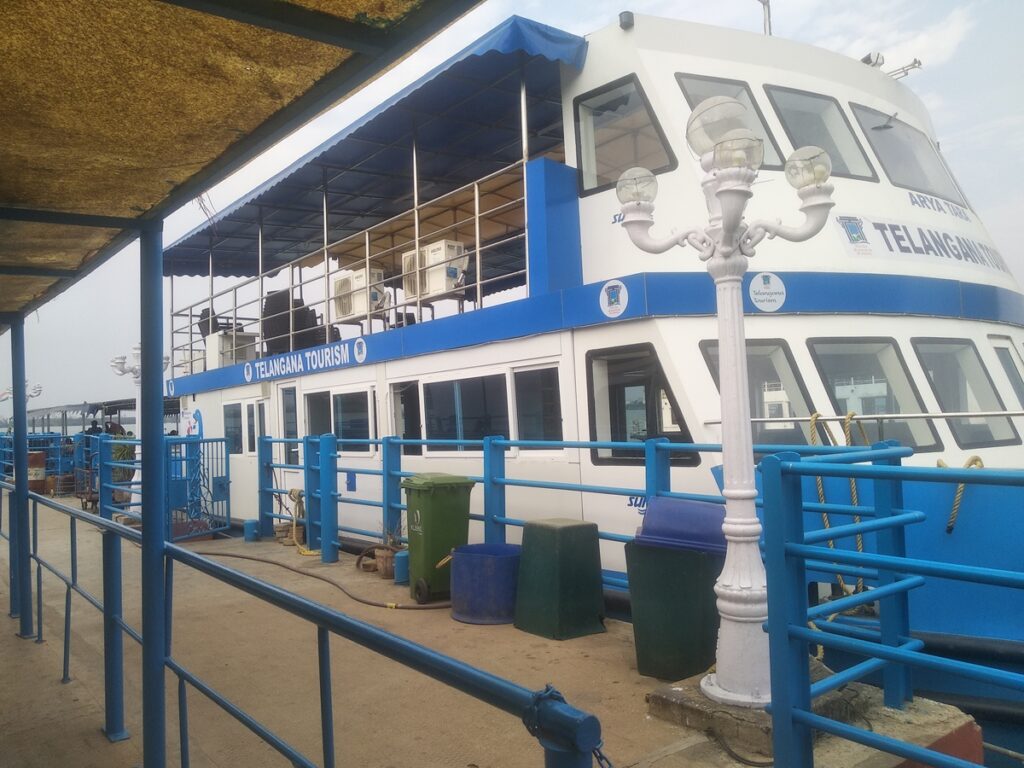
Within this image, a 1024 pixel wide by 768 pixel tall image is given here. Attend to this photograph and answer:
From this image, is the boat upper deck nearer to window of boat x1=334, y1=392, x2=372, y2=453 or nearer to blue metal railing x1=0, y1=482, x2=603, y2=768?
window of boat x1=334, y1=392, x2=372, y2=453

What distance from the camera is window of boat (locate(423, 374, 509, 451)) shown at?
296 inches

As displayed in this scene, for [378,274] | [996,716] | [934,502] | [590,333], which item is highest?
[378,274]

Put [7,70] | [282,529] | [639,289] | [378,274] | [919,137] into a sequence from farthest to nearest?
[378,274] < [282,529] < [919,137] < [639,289] < [7,70]

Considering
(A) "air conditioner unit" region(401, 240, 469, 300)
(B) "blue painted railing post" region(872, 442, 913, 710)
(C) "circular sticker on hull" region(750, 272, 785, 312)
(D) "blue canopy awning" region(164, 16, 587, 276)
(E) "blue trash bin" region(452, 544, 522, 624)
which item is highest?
(D) "blue canopy awning" region(164, 16, 587, 276)

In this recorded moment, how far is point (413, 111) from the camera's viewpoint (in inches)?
357

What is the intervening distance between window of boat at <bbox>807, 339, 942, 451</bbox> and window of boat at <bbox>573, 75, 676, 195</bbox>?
205 centimetres

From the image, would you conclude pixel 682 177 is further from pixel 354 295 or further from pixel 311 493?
pixel 354 295

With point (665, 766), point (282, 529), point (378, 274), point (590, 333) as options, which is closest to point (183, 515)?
point (282, 529)

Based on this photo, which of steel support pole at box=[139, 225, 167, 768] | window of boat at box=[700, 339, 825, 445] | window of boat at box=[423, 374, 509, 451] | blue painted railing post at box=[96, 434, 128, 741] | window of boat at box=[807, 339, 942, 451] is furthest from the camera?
window of boat at box=[423, 374, 509, 451]

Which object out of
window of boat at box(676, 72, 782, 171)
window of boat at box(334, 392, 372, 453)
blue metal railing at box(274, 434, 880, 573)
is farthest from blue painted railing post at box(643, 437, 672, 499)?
window of boat at box(334, 392, 372, 453)

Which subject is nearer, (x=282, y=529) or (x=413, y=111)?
(x=413, y=111)

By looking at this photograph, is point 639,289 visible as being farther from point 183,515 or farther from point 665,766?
point 183,515

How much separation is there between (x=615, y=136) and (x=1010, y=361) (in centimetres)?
384

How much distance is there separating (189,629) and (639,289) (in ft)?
14.0
